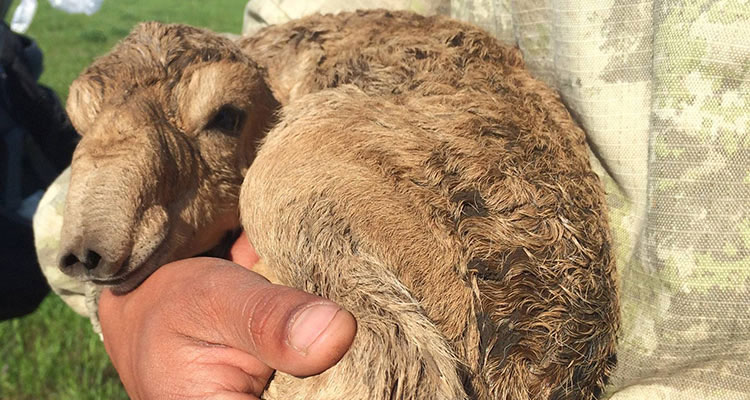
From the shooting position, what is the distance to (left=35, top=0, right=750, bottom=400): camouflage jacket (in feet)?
4.12

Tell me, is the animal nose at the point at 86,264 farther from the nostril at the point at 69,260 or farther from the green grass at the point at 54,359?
the green grass at the point at 54,359

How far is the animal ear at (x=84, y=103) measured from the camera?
2074 mm

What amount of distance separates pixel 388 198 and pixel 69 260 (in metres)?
0.96

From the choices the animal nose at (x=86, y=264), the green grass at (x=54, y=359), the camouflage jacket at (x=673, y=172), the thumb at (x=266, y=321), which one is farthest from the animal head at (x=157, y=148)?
the camouflage jacket at (x=673, y=172)

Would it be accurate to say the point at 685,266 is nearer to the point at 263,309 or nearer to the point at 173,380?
the point at 263,309

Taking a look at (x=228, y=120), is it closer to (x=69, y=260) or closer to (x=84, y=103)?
(x=84, y=103)

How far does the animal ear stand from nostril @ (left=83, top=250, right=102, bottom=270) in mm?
537

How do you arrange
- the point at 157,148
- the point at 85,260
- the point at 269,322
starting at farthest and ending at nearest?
the point at 157,148 → the point at 85,260 → the point at 269,322

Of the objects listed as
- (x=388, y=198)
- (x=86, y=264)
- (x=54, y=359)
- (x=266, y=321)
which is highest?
(x=388, y=198)

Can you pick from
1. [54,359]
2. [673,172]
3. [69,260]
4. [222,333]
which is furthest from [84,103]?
[54,359]

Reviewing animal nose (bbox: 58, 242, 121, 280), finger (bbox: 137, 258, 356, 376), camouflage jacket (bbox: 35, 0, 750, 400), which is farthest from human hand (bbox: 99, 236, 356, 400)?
camouflage jacket (bbox: 35, 0, 750, 400)

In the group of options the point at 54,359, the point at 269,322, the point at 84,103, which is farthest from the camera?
the point at 54,359

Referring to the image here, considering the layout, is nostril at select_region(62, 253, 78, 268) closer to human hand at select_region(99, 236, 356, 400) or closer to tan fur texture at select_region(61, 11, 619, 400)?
tan fur texture at select_region(61, 11, 619, 400)

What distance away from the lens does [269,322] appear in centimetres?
120
